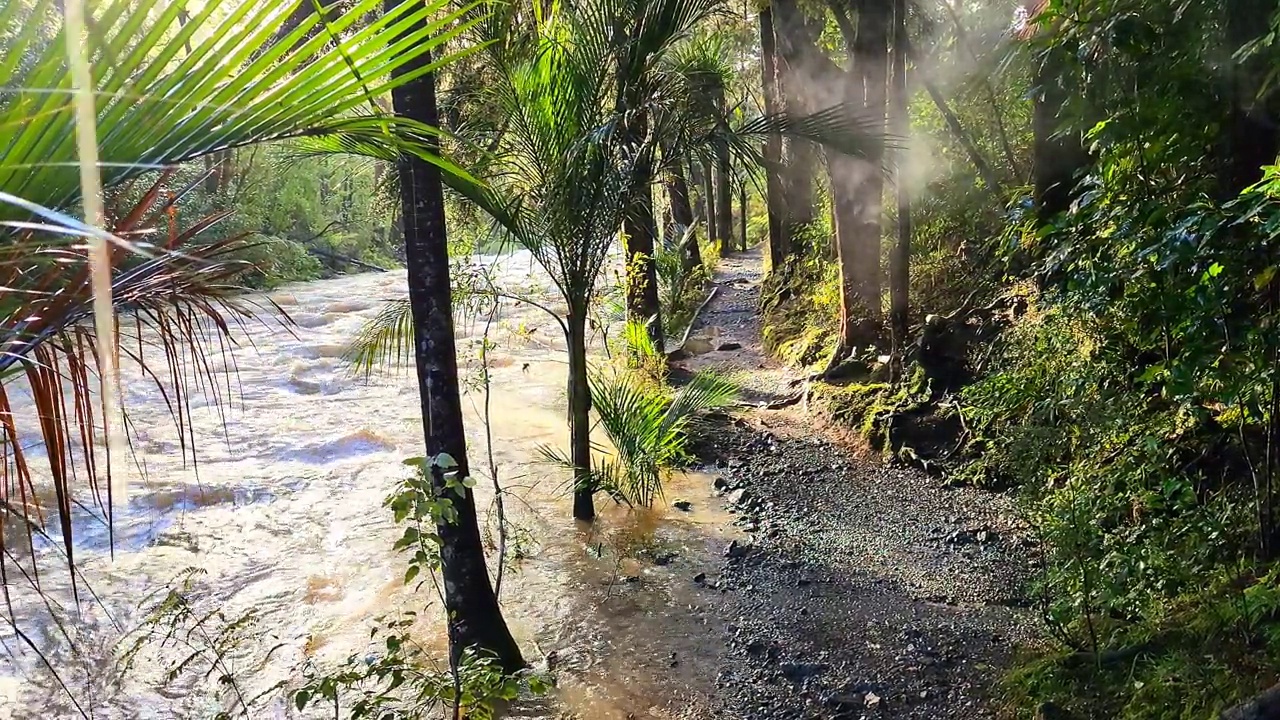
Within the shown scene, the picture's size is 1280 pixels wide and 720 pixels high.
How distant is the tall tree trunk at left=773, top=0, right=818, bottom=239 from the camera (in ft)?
29.5

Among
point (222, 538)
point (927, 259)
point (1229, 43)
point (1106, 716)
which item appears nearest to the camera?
point (1106, 716)

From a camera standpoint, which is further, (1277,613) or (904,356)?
(904,356)

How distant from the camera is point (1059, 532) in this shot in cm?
327

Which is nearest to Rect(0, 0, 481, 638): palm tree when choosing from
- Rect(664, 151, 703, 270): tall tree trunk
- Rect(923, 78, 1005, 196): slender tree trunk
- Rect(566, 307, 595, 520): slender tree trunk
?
Rect(566, 307, 595, 520): slender tree trunk

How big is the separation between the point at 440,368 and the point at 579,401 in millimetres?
1830

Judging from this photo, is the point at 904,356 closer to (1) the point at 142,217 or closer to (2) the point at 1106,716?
(2) the point at 1106,716

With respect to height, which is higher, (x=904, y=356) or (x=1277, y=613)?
(x=904, y=356)

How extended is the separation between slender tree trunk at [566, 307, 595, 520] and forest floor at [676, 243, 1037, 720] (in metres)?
1.08

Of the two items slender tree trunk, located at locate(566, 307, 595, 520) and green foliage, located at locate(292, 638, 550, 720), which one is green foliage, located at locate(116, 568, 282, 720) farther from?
slender tree trunk, located at locate(566, 307, 595, 520)

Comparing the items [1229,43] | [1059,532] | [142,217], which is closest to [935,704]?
[1059,532]

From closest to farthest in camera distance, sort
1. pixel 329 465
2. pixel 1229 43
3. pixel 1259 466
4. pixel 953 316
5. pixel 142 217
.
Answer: pixel 142 217 < pixel 1229 43 < pixel 1259 466 < pixel 953 316 < pixel 329 465

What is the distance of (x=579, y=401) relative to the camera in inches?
209

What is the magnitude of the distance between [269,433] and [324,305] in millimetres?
8092

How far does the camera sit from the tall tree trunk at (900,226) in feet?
21.4
